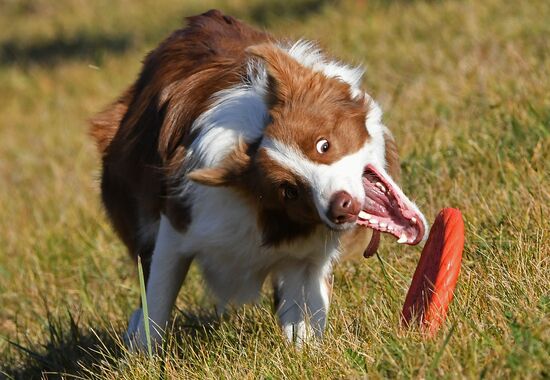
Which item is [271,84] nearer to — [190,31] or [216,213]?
[216,213]

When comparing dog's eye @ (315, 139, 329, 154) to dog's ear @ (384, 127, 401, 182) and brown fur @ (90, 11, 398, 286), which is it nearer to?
brown fur @ (90, 11, 398, 286)

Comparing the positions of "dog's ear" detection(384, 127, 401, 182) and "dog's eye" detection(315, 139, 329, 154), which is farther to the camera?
"dog's ear" detection(384, 127, 401, 182)

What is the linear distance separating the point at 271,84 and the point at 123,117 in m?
1.39

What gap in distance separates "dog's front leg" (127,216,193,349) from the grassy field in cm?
14

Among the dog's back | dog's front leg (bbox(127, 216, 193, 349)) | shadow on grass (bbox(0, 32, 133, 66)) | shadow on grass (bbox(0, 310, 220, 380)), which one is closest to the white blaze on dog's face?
the dog's back

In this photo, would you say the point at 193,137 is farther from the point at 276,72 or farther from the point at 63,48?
the point at 63,48

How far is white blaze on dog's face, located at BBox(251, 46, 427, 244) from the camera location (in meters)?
3.64

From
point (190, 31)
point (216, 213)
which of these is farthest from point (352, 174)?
point (190, 31)

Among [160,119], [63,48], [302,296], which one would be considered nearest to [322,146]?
[302,296]

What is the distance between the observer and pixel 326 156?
3729 millimetres

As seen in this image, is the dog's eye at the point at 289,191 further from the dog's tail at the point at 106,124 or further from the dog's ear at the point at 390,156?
the dog's tail at the point at 106,124

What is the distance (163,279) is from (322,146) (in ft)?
3.93

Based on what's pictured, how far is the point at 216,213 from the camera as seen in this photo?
13.8 feet

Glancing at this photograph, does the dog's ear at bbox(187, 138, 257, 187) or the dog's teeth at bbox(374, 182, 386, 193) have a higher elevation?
the dog's teeth at bbox(374, 182, 386, 193)
